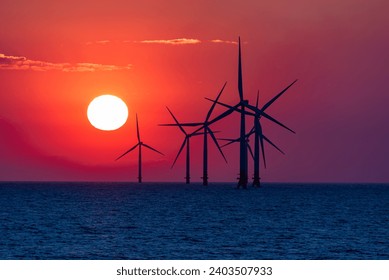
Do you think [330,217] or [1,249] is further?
[330,217]

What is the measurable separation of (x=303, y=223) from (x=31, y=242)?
39.6 meters

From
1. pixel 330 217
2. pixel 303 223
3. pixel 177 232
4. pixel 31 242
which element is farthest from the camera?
pixel 330 217

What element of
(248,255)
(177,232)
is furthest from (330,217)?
(248,255)

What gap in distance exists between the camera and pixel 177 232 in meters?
87.1

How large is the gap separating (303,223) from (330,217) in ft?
52.6

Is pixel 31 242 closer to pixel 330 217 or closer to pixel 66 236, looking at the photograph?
pixel 66 236

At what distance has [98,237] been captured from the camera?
81.2 m

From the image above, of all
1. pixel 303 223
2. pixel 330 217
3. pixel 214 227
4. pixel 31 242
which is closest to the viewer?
pixel 31 242
